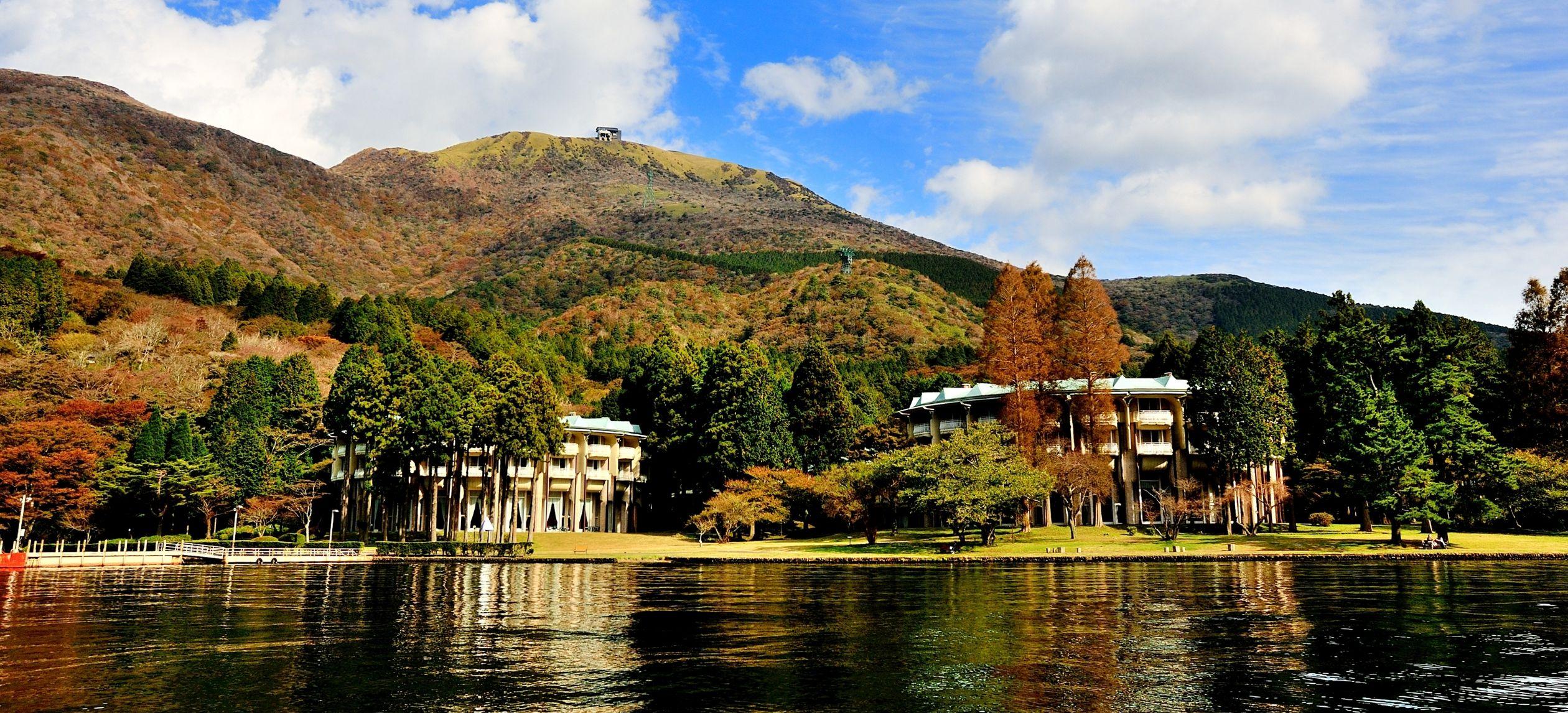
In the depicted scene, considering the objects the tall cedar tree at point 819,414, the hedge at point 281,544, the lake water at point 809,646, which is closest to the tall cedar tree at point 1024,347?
the tall cedar tree at point 819,414

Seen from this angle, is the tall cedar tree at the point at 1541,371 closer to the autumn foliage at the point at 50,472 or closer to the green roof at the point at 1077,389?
the green roof at the point at 1077,389

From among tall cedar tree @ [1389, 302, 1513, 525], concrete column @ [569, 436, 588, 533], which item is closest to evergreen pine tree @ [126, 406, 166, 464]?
concrete column @ [569, 436, 588, 533]

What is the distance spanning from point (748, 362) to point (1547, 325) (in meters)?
55.3

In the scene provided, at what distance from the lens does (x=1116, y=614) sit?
24.3 m

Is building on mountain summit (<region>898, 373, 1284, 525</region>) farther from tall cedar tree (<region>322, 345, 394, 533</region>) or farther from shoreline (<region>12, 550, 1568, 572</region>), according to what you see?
tall cedar tree (<region>322, 345, 394, 533</region>)

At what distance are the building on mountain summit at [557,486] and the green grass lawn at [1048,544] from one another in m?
9.30

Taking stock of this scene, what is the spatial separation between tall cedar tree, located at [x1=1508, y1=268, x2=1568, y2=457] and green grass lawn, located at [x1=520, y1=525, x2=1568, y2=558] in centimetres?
907

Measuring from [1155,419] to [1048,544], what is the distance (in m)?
18.8

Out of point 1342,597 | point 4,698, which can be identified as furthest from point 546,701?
point 1342,597

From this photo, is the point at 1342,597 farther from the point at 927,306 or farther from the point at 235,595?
the point at 927,306

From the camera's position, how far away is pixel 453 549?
60156mm

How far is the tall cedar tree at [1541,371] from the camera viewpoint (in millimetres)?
63062

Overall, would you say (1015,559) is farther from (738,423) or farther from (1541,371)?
(1541,371)

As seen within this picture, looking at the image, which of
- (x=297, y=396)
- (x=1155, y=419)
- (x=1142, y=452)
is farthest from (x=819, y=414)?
(x=297, y=396)
